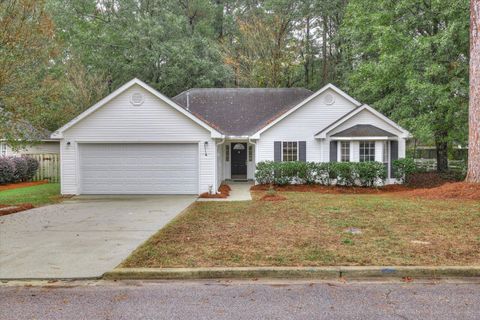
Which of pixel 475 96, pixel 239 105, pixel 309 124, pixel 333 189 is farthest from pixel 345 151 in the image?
pixel 239 105

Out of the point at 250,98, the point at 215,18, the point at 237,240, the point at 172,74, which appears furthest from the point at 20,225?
the point at 215,18

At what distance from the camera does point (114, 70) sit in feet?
91.1

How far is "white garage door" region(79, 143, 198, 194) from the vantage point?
14773 mm

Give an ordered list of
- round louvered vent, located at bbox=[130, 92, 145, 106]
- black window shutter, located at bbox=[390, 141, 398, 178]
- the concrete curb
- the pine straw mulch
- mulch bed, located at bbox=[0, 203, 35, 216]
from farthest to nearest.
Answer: black window shutter, located at bbox=[390, 141, 398, 178], round louvered vent, located at bbox=[130, 92, 145, 106], the pine straw mulch, mulch bed, located at bbox=[0, 203, 35, 216], the concrete curb

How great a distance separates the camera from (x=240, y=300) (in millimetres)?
4215

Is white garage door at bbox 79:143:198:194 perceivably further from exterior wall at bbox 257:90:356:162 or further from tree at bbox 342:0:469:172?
tree at bbox 342:0:469:172

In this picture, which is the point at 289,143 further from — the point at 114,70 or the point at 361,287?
the point at 114,70

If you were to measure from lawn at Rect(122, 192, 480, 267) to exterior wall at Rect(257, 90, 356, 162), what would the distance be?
6.91m

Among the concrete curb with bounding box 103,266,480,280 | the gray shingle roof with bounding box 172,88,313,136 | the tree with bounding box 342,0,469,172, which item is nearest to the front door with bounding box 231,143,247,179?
the gray shingle roof with bounding box 172,88,313,136

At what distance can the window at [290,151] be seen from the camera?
58.4 feet

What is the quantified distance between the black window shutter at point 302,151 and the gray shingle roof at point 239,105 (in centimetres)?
239

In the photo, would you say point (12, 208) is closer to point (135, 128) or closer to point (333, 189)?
point (135, 128)

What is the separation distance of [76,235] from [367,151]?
517 inches

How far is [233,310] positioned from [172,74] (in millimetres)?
24488
